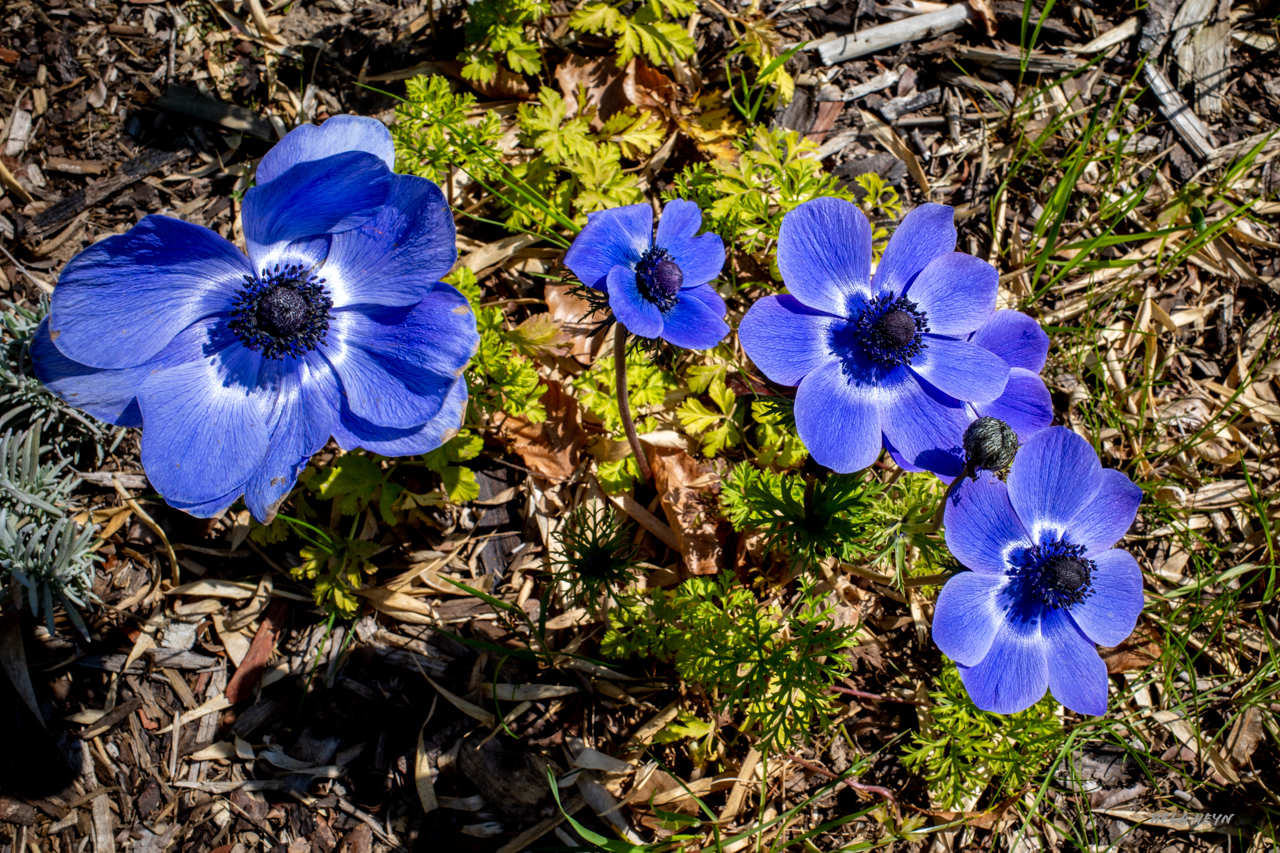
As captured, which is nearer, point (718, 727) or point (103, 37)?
point (718, 727)

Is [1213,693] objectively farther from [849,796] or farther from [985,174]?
[985,174]

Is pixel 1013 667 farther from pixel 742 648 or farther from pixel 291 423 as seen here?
pixel 291 423

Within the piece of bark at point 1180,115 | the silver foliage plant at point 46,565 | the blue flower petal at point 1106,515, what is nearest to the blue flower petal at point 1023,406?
the blue flower petal at point 1106,515

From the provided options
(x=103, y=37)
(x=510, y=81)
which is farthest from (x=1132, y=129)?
(x=103, y=37)

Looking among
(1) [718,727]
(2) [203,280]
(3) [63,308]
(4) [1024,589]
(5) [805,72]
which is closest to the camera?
(3) [63,308]

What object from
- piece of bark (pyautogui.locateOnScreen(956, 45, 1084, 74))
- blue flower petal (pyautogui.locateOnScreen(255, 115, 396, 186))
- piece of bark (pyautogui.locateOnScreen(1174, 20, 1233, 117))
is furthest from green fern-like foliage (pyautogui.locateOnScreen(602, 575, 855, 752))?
piece of bark (pyautogui.locateOnScreen(1174, 20, 1233, 117))

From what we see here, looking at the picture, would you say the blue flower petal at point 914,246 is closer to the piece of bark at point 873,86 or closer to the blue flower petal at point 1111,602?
the blue flower petal at point 1111,602

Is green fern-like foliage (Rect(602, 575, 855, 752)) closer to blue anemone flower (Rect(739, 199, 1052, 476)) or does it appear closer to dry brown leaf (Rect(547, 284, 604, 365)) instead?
blue anemone flower (Rect(739, 199, 1052, 476))

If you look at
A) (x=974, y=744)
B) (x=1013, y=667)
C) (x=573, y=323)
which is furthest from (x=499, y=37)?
(x=974, y=744)
